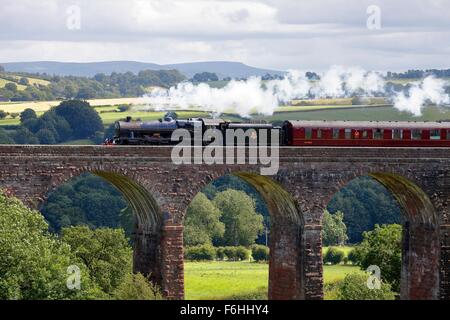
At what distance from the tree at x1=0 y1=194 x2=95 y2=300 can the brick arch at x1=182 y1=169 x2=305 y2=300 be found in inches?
518

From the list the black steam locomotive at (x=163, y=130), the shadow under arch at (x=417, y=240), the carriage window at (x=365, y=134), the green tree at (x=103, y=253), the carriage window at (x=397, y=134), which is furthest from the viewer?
the green tree at (x=103, y=253)

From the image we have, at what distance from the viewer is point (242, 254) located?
145625mm

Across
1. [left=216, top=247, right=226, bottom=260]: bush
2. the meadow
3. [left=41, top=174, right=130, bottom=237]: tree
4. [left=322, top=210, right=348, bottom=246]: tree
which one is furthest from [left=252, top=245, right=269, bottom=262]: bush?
[left=41, top=174, right=130, bottom=237]: tree

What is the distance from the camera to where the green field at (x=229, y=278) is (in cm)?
10831

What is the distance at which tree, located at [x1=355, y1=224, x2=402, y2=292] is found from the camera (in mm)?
95438

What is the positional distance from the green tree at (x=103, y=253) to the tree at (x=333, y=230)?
58.4 meters

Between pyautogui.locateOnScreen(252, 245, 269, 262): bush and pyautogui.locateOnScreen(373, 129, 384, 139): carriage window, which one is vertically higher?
pyautogui.locateOnScreen(373, 129, 384, 139): carriage window

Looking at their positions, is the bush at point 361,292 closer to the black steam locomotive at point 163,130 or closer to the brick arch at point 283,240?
the brick arch at point 283,240

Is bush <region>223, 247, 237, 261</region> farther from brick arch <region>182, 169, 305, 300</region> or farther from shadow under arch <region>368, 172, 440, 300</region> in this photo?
brick arch <region>182, 169, 305, 300</region>

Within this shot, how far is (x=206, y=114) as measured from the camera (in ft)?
535

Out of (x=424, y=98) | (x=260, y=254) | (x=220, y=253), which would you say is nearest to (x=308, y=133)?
(x=260, y=254)

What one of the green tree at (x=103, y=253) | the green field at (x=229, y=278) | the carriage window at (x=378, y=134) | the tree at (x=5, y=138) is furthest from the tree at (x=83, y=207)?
the carriage window at (x=378, y=134)

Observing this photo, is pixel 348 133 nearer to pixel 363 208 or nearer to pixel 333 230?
pixel 333 230

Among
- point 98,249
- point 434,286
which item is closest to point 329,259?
point 98,249
